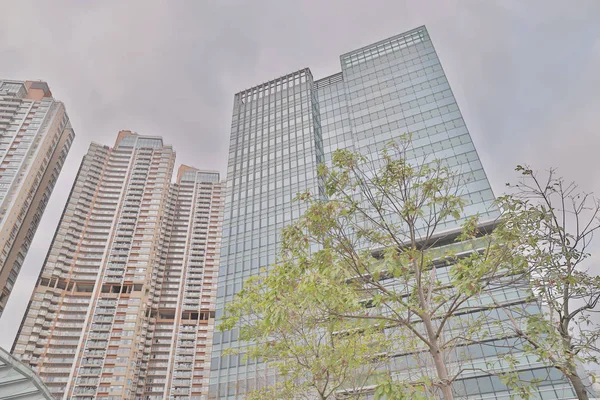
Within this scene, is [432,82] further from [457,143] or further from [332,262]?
[332,262]

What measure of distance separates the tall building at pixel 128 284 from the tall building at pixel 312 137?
34.8 metres

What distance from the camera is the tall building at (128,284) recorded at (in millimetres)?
67250

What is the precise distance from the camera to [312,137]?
57281 mm

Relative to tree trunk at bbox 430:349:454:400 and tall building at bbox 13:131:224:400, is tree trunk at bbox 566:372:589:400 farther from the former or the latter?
tall building at bbox 13:131:224:400

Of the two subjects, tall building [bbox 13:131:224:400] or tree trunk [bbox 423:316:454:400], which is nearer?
tree trunk [bbox 423:316:454:400]

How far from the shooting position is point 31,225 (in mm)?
72375

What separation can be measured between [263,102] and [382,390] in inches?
2622

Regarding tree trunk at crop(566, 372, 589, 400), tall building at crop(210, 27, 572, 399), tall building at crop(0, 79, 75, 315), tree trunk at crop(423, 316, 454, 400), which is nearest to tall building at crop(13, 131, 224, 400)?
tall building at crop(0, 79, 75, 315)

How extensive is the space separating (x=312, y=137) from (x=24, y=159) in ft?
181

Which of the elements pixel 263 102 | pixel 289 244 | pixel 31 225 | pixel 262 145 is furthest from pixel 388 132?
pixel 31 225

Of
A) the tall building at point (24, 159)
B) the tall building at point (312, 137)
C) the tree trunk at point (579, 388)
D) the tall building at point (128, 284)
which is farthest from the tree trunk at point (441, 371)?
the tall building at point (24, 159)

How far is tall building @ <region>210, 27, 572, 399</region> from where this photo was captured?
43.2 metres

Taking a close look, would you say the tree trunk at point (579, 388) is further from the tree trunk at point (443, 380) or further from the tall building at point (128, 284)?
the tall building at point (128, 284)

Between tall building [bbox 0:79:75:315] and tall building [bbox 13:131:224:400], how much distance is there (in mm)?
8741
